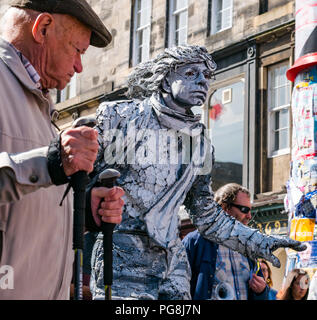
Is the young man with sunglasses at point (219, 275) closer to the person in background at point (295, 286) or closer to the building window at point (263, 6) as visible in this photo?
the person in background at point (295, 286)

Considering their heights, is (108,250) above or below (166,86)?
below

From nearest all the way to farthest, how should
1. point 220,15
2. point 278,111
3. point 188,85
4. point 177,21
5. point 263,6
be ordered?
point 188,85
point 278,111
point 263,6
point 220,15
point 177,21

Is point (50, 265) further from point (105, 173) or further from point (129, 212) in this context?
point (129, 212)

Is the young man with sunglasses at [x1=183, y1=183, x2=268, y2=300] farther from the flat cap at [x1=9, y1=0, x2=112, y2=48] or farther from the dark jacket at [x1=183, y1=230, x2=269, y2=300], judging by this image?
the flat cap at [x1=9, y1=0, x2=112, y2=48]

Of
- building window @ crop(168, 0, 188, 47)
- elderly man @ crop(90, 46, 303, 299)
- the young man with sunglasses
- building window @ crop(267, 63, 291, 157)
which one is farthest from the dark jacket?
building window @ crop(168, 0, 188, 47)

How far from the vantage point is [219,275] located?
6.09 metres

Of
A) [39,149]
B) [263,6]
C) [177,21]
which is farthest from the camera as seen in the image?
[177,21]

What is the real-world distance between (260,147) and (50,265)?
51.7 ft

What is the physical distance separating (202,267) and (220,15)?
1535 cm

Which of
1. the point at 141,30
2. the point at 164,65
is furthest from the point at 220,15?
the point at 164,65

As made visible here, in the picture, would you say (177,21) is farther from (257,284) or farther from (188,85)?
(188,85)

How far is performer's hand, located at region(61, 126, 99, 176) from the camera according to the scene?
8.59 ft

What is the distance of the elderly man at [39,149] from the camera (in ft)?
8.75

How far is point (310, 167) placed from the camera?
7.88m
